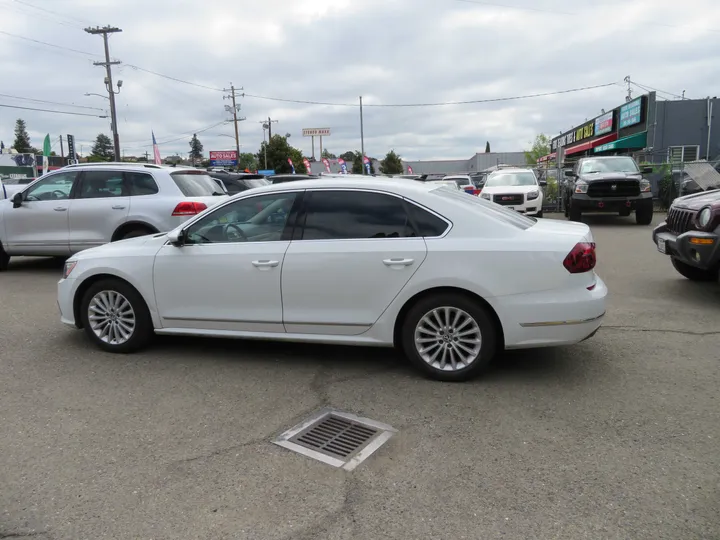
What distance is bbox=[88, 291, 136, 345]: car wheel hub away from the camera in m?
5.25

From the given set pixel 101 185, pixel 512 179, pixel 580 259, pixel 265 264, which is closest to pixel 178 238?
pixel 265 264

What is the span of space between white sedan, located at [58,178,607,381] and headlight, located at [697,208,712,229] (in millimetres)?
2620

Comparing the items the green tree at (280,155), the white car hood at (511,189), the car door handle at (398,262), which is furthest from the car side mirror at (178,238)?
the green tree at (280,155)

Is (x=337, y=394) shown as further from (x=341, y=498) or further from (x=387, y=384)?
(x=341, y=498)

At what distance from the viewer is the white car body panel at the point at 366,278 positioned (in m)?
4.25

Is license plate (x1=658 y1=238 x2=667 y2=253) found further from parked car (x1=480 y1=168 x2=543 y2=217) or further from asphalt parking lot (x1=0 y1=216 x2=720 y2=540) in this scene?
parked car (x1=480 y1=168 x2=543 y2=217)

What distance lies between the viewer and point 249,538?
265cm

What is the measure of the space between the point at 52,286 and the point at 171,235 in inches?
193

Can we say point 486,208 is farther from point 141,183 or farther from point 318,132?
point 318,132

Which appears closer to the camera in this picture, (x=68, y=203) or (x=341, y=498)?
(x=341, y=498)

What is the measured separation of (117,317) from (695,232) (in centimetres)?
638

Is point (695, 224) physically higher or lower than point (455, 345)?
higher

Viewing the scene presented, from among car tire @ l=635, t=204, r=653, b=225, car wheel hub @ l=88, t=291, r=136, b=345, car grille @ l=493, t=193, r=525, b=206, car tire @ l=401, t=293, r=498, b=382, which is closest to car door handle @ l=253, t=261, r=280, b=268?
car tire @ l=401, t=293, r=498, b=382

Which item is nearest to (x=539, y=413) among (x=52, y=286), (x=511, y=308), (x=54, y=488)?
(x=511, y=308)
